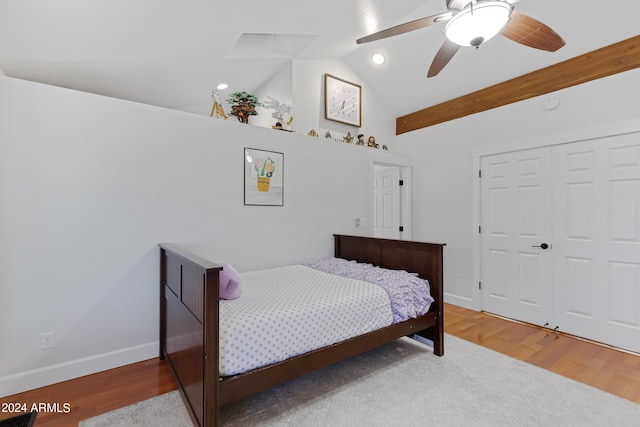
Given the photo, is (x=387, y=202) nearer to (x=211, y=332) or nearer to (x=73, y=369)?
(x=211, y=332)

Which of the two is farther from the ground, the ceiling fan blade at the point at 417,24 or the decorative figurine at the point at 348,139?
the ceiling fan blade at the point at 417,24

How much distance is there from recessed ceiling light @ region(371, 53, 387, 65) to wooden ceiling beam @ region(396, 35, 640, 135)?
96cm

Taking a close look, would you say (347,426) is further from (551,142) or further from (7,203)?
(551,142)

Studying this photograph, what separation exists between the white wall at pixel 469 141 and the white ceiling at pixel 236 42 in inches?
16.6

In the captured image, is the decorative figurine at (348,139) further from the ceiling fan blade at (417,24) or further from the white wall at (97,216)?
the ceiling fan blade at (417,24)

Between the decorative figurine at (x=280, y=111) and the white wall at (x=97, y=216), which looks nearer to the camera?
the white wall at (x=97, y=216)

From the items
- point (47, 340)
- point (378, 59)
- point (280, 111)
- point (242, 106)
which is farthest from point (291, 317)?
point (378, 59)

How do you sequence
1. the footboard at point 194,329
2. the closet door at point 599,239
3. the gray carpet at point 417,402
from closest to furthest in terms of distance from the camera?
the footboard at point 194,329 → the gray carpet at point 417,402 → the closet door at point 599,239

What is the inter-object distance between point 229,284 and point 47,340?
4.62 feet

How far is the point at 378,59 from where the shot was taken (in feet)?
12.8

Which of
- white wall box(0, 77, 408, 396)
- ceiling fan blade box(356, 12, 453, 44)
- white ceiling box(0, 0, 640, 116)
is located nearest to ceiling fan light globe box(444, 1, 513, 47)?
ceiling fan blade box(356, 12, 453, 44)

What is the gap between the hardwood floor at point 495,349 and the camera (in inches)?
72.7

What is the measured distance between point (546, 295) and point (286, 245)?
287 centimetres

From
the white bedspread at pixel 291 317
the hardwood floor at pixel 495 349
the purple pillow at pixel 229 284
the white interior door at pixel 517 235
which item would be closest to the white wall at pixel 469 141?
the white interior door at pixel 517 235
